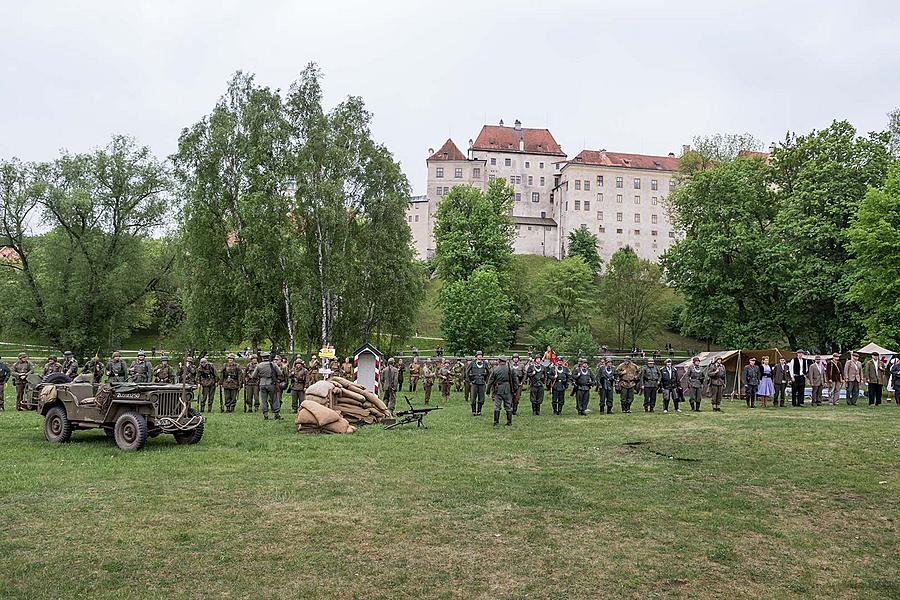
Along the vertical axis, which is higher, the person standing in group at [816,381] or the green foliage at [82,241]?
the green foliage at [82,241]

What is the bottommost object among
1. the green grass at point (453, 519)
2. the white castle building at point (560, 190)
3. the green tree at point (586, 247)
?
the green grass at point (453, 519)

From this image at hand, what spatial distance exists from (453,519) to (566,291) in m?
58.1

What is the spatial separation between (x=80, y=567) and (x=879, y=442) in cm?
1454

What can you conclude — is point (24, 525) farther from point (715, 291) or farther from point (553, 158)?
point (553, 158)

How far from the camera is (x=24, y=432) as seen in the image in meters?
17.2

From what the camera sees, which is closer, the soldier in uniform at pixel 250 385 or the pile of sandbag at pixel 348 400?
the pile of sandbag at pixel 348 400

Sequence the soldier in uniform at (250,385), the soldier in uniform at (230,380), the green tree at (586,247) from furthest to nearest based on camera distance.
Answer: the green tree at (586,247) → the soldier in uniform at (230,380) → the soldier in uniform at (250,385)

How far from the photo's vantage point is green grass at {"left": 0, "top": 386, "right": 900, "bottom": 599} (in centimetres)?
691

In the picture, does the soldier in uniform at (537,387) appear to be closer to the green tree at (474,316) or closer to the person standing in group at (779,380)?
the person standing in group at (779,380)

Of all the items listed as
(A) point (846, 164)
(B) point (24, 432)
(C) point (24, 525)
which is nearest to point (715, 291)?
(A) point (846, 164)

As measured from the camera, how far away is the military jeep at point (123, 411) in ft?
48.2

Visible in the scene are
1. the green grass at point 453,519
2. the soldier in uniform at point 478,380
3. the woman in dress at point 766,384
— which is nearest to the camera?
the green grass at point 453,519

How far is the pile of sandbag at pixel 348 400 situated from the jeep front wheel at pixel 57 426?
17.7ft

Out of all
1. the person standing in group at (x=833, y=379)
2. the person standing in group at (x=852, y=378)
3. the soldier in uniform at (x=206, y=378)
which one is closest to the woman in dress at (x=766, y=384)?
the person standing in group at (x=833, y=379)
